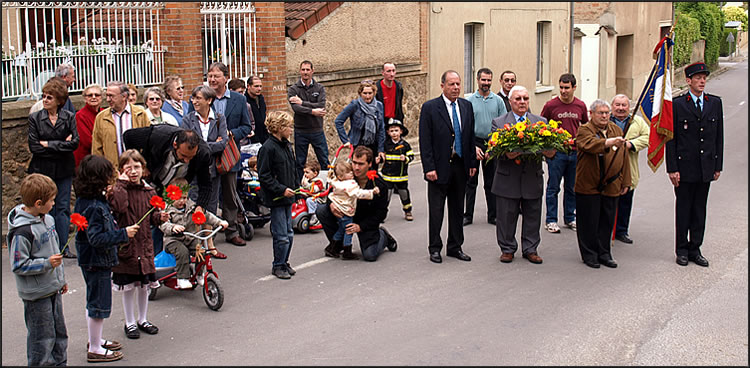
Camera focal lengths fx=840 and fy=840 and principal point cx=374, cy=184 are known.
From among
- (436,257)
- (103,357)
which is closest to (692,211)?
(436,257)

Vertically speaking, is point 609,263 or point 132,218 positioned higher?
point 132,218

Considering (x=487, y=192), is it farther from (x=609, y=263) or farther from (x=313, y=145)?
(x=313, y=145)

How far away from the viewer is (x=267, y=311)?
25.6ft

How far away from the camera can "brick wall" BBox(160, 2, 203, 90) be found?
13.3 meters

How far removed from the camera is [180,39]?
13.3 meters

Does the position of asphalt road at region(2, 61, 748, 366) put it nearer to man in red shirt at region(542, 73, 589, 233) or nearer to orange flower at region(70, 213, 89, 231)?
man in red shirt at region(542, 73, 589, 233)

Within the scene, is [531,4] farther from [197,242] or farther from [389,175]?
[197,242]

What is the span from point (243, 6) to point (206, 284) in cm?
803

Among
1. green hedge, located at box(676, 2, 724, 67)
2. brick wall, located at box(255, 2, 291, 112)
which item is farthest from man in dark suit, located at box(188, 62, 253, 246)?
green hedge, located at box(676, 2, 724, 67)

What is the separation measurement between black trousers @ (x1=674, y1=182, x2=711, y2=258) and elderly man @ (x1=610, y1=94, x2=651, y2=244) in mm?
639

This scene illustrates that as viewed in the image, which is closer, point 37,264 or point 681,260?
point 37,264

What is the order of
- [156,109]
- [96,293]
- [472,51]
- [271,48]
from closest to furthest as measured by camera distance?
[96,293], [156,109], [271,48], [472,51]

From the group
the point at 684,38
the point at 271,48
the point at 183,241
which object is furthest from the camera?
the point at 684,38

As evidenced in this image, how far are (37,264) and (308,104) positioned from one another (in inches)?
278
